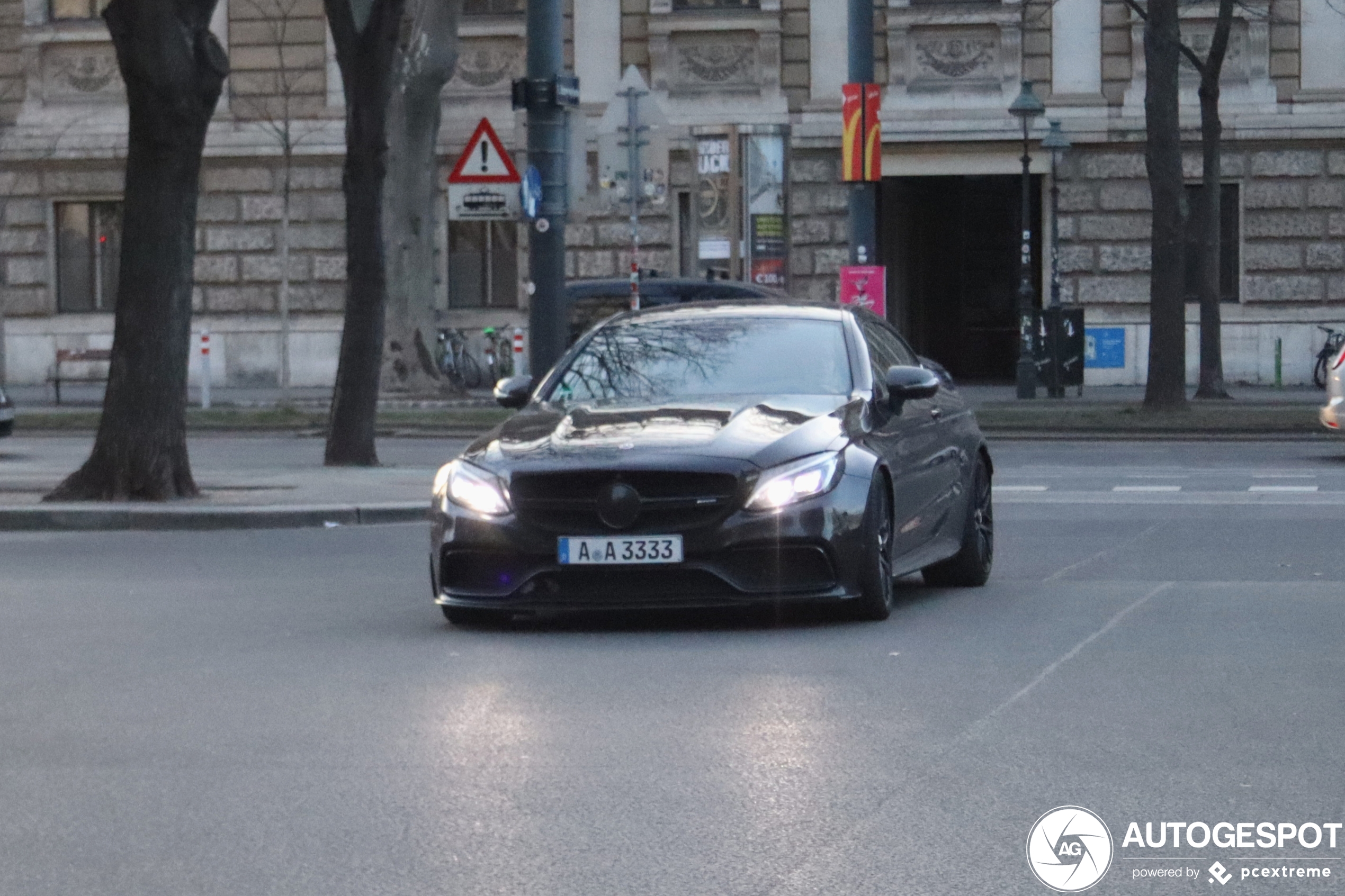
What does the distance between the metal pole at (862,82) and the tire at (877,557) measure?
52.7 feet

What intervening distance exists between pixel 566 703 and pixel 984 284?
1289 inches

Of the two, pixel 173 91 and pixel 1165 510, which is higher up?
pixel 173 91

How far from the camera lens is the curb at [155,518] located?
1573 centimetres

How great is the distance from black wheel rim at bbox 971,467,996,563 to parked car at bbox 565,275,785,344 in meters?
13.4

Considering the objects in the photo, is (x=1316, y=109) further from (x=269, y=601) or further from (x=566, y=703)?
(x=566, y=703)

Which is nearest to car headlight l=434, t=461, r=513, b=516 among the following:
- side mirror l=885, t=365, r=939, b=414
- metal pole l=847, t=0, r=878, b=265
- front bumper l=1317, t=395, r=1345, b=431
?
side mirror l=885, t=365, r=939, b=414

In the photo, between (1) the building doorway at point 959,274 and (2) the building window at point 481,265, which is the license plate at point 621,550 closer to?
(2) the building window at point 481,265

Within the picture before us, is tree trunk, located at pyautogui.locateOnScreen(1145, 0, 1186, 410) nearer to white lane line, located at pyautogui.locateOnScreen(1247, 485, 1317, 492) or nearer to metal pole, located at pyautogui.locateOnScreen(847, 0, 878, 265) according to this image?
metal pole, located at pyautogui.locateOnScreen(847, 0, 878, 265)

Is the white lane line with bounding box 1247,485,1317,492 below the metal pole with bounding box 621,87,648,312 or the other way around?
below

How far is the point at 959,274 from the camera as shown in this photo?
1603 inches

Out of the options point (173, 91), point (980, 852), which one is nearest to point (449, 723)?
point (980, 852)

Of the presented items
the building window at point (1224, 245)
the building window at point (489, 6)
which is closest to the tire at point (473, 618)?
the building window at point (1224, 245)

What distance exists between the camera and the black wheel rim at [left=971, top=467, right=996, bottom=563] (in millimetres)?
11961

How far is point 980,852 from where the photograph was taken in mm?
5852
